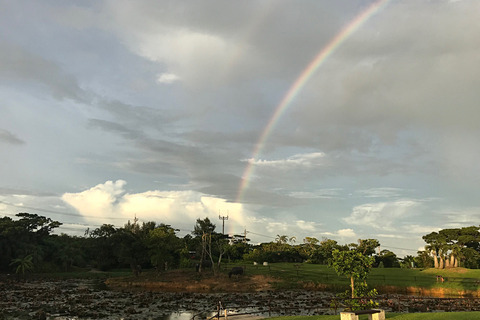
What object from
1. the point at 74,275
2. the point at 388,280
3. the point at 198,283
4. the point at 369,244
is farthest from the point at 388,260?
the point at 74,275

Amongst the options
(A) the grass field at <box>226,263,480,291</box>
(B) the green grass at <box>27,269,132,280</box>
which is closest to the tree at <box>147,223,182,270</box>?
(B) the green grass at <box>27,269,132,280</box>

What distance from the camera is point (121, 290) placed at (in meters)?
61.0

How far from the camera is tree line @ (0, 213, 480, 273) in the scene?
76812 millimetres

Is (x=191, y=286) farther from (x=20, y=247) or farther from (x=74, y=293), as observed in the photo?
(x=20, y=247)

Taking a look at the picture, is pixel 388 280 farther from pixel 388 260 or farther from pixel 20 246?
pixel 20 246

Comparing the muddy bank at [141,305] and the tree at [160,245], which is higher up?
the tree at [160,245]

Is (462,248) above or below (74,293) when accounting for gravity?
above

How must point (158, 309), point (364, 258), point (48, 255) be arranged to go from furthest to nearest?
point (48, 255) < point (158, 309) < point (364, 258)

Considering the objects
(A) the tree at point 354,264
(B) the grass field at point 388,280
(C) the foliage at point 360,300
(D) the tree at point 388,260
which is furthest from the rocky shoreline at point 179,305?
(D) the tree at point 388,260

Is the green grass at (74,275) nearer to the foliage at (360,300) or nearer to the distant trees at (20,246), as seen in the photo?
the distant trees at (20,246)

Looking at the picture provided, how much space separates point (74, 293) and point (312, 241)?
232 ft

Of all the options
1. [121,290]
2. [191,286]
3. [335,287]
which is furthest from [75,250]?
[335,287]

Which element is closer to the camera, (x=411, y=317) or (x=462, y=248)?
(x=411, y=317)

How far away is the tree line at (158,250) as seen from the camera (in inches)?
3024
